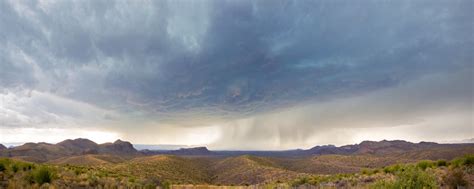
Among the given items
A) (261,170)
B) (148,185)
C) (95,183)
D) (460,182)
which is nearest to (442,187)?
(460,182)

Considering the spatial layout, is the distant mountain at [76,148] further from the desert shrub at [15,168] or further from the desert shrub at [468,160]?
the desert shrub at [468,160]

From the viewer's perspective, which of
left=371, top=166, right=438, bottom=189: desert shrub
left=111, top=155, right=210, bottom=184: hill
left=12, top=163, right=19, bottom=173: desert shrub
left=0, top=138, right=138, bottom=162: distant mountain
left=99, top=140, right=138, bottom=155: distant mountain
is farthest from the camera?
left=99, top=140, right=138, bottom=155: distant mountain

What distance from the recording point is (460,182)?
1609 cm

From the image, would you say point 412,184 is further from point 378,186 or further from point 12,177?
point 12,177

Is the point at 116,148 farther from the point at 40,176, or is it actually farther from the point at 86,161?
the point at 40,176

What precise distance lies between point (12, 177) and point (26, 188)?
3931 millimetres

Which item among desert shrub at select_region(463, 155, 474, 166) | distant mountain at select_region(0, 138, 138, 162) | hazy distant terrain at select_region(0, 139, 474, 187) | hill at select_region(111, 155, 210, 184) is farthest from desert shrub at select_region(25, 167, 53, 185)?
distant mountain at select_region(0, 138, 138, 162)

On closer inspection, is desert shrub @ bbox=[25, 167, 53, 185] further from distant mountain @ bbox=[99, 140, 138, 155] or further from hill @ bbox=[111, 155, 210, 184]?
distant mountain @ bbox=[99, 140, 138, 155]

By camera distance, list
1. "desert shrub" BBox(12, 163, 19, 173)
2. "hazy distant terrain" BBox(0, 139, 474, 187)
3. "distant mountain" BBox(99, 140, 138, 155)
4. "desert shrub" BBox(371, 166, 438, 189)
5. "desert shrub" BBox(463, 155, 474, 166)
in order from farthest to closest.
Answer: "distant mountain" BBox(99, 140, 138, 155), "hazy distant terrain" BBox(0, 139, 474, 187), "desert shrub" BBox(463, 155, 474, 166), "desert shrub" BBox(12, 163, 19, 173), "desert shrub" BBox(371, 166, 438, 189)

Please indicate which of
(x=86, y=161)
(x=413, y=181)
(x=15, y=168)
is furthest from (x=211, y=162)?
(x=413, y=181)

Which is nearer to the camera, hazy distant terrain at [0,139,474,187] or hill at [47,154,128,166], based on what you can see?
hazy distant terrain at [0,139,474,187]

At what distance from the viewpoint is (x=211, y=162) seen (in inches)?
4619

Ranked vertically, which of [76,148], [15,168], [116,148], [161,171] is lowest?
[161,171]

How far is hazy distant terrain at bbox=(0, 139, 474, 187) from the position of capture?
42256 mm
